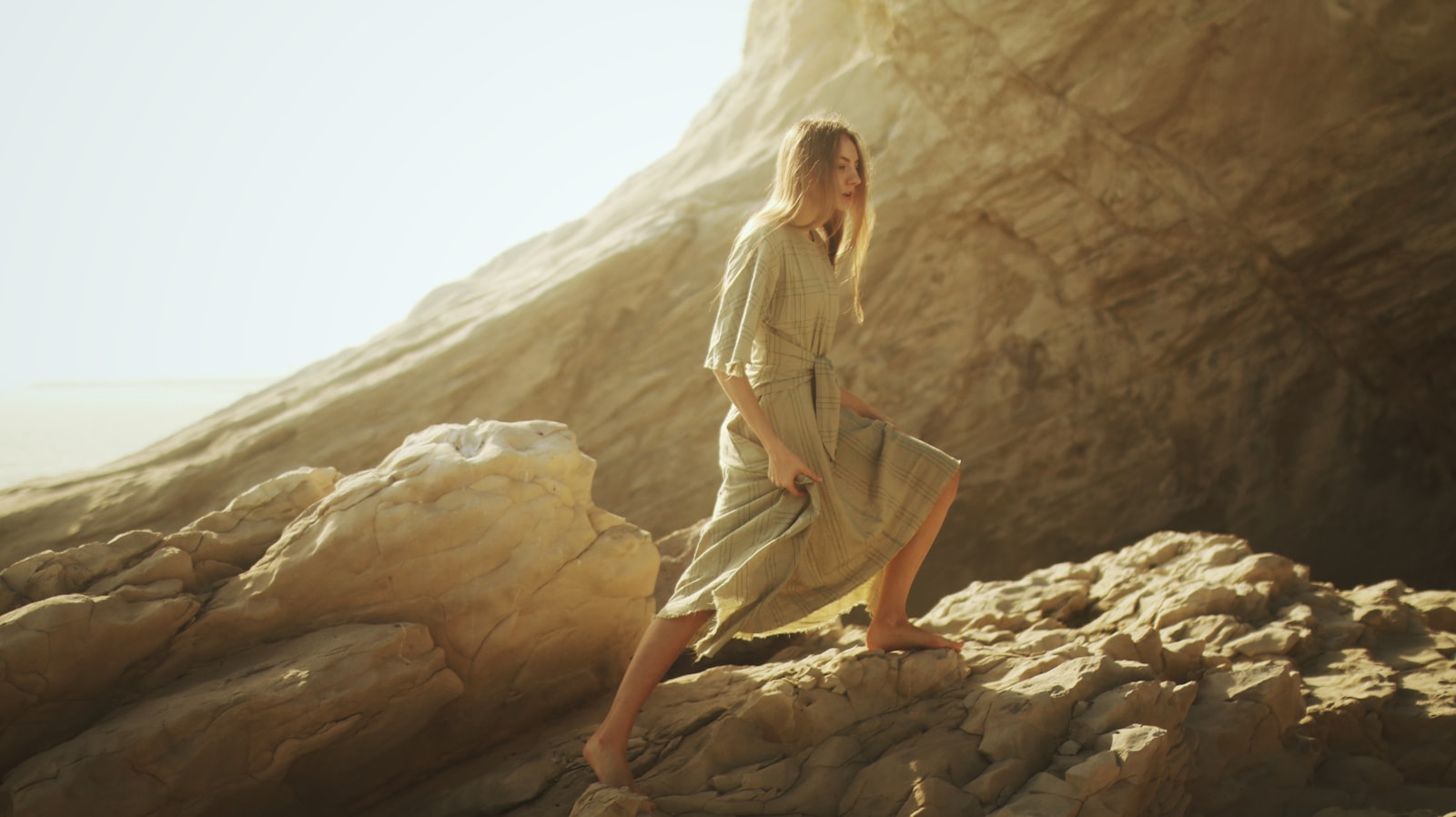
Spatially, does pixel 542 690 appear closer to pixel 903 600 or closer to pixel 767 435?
pixel 903 600

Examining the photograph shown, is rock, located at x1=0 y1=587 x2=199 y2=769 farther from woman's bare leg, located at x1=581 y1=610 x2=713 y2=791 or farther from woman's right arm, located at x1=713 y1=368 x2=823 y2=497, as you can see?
woman's right arm, located at x1=713 y1=368 x2=823 y2=497

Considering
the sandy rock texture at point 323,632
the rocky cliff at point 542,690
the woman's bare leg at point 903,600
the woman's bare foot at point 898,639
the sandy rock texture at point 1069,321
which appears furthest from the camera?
the sandy rock texture at point 1069,321

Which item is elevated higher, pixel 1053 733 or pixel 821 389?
pixel 821 389

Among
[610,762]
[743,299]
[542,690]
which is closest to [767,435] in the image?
[743,299]

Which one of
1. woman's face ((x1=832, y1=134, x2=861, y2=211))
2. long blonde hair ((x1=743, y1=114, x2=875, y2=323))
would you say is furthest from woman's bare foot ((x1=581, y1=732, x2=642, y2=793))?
woman's face ((x1=832, y1=134, x2=861, y2=211))

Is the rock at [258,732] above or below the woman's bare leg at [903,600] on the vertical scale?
above

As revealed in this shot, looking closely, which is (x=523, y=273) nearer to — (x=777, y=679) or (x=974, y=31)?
(x=974, y=31)

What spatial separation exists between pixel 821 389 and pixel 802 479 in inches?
12.6

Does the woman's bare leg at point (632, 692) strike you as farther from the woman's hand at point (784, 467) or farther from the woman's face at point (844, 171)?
the woman's face at point (844, 171)

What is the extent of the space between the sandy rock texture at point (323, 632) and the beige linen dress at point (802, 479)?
2.99ft

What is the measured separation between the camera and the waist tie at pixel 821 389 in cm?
342

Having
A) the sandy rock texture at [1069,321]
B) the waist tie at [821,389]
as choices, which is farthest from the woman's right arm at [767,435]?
the sandy rock texture at [1069,321]

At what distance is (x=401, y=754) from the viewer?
3889 mm

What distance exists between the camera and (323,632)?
369cm
